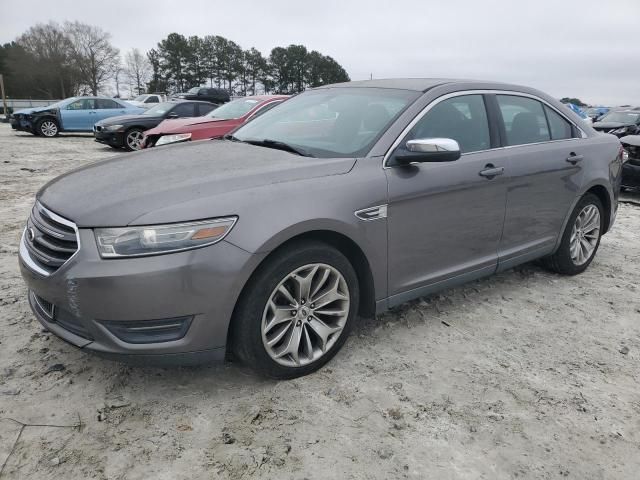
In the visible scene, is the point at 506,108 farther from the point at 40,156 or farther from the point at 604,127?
the point at 604,127

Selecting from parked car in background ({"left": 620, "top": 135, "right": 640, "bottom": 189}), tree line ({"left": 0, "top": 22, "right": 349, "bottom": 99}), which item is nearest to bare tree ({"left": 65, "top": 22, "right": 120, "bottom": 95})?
tree line ({"left": 0, "top": 22, "right": 349, "bottom": 99})

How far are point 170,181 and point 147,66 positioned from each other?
88.8m

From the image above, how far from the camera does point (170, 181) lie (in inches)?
99.1

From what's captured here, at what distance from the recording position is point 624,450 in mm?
2285

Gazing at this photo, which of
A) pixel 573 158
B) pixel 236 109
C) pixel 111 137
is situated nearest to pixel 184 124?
pixel 236 109

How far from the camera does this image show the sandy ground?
2137mm

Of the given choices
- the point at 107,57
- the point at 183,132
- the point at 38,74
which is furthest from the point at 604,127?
the point at 107,57

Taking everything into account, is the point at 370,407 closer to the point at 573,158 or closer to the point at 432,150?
the point at 432,150

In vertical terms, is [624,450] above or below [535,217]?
below

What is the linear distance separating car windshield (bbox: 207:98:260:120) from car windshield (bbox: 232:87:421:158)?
626cm

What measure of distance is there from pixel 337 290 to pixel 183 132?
23.7ft

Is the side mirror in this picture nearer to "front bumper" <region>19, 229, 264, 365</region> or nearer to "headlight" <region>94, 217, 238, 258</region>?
"front bumper" <region>19, 229, 264, 365</region>

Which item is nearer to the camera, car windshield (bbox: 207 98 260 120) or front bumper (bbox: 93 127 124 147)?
car windshield (bbox: 207 98 260 120)

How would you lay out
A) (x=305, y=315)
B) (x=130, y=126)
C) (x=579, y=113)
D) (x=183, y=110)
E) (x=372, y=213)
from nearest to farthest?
(x=305, y=315)
(x=372, y=213)
(x=130, y=126)
(x=183, y=110)
(x=579, y=113)
